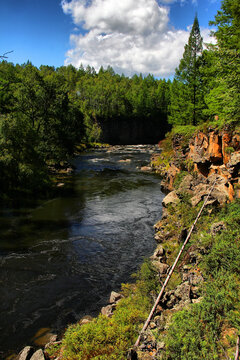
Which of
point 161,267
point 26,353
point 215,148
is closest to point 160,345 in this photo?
point 26,353

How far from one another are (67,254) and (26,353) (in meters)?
8.07

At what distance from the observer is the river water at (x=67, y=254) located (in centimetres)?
1114

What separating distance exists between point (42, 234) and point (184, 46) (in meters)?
32.4

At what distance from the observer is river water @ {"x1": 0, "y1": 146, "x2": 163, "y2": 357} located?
11.1m

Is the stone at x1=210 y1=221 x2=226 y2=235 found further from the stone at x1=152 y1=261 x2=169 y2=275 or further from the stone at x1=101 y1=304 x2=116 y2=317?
the stone at x1=101 y1=304 x2=116 y2=317

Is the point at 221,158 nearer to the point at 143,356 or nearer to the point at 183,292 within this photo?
the point at 183,292

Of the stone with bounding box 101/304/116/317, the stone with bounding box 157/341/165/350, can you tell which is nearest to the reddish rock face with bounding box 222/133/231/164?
the stone with bounding box 101/304/116/317

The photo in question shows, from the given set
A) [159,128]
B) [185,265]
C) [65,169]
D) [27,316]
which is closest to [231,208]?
[185,265]

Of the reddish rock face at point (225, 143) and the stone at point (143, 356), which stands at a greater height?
the reddish rock face at point (225, 143)

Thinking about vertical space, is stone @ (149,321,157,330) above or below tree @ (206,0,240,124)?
below

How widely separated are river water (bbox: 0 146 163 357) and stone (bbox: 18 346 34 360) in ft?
3.16

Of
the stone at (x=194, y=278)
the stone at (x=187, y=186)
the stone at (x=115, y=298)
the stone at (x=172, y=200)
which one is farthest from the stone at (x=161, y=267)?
the stone at (x=187, y=186)

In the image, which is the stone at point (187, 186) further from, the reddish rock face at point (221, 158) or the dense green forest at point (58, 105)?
the dense green forest at point (58, 105)

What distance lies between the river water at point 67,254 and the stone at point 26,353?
96cm
